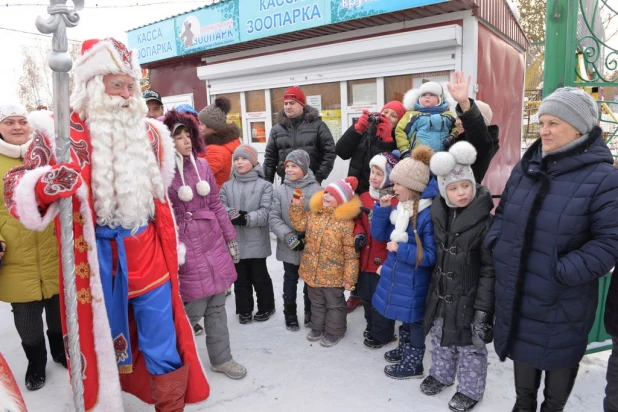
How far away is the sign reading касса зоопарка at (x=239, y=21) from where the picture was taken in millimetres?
5258

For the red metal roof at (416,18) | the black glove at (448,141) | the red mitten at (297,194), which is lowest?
the red mitten at (297,194)

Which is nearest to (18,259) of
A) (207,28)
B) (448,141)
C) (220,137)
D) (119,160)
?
(119,160)

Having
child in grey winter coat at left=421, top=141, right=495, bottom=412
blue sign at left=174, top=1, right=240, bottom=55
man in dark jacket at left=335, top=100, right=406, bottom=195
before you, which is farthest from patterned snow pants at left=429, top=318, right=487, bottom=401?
blue sign at left=174, top=1, right=240, bottom=55

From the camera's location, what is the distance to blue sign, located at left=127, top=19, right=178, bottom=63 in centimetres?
785

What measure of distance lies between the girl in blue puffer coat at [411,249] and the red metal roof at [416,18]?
2.85 meters

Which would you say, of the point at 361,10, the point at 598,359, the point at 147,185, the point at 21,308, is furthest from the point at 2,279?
the point at 361,10

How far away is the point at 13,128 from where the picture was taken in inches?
120

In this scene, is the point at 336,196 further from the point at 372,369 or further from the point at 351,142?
the point at 372,369

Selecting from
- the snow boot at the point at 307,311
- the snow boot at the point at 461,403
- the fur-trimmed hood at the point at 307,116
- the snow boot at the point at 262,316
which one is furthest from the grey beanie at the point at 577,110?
the snow boot at the point at 262,316

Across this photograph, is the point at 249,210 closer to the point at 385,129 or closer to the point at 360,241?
the point at 360,241

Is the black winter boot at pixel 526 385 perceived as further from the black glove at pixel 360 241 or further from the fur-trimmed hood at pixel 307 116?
the fur-trimmed hood at pixel 307 116

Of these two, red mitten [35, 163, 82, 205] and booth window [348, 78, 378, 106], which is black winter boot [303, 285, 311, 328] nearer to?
red mitten [35, 163, 82, 205]

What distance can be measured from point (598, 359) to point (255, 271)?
2.65 metres

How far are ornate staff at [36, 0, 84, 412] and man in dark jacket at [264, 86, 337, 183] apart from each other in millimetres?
2680
